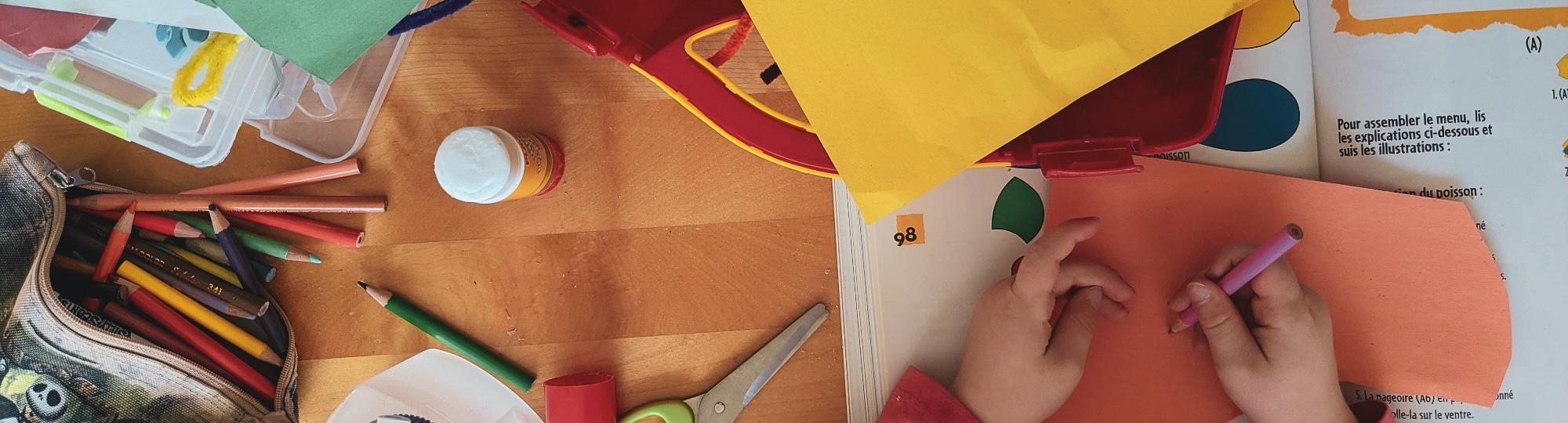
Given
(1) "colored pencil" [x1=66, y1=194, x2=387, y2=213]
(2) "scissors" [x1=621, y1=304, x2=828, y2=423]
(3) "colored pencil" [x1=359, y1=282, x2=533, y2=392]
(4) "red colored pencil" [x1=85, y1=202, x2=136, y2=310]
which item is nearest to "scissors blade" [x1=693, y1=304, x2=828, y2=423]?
(2) "scissors" [x1=621, y1=304, x2=828, y2=423]

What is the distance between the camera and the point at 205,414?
0.42m

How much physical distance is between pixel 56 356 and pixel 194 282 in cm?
7

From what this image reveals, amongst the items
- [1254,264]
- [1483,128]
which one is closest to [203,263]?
[1254,264]

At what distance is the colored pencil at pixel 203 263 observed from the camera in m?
0.44

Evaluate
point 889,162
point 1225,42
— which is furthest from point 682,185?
point 1225,42

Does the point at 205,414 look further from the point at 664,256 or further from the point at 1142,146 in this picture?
the point at 1142,146

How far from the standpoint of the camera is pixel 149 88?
1.30 feet

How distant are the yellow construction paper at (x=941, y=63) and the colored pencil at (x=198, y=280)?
324mm

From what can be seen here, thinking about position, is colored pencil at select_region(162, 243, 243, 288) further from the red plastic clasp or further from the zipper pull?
the red plastic clasp

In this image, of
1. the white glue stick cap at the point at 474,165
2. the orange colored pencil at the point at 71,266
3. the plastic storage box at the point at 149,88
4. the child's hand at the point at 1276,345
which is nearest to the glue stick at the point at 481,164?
the white glue stick cap at the point at 474,165

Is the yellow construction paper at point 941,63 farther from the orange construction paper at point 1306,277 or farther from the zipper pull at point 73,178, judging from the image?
the zipper pull at point 73,178

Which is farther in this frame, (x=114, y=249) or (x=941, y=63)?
(x=114, y=249)

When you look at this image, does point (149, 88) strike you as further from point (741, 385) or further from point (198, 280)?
point (741, 385)

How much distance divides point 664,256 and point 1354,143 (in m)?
0.38
